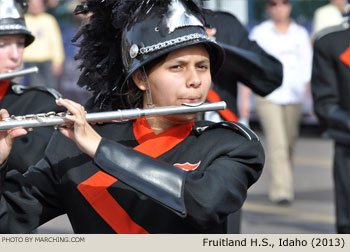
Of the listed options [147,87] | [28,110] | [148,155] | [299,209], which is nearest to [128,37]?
[147,87]

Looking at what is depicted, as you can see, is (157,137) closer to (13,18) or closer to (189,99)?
(189,99)

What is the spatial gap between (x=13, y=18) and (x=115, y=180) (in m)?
1.55

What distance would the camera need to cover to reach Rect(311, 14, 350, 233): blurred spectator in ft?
15.6

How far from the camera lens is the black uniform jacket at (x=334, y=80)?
4816 mm

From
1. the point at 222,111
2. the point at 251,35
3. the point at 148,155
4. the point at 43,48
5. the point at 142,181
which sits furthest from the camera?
the point at 43,48

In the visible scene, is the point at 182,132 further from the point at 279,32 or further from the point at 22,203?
the point at 279,32

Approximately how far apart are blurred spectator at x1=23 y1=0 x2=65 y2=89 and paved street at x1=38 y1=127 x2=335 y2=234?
3404 mm

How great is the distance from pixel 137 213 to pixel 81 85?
72cm

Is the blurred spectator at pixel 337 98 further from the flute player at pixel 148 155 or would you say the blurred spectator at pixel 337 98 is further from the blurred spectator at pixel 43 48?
the blurred spectator at pixel 43 48

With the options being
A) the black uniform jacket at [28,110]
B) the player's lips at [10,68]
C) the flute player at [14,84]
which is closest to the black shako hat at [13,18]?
the flute player at [14,84]

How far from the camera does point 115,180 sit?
268cm

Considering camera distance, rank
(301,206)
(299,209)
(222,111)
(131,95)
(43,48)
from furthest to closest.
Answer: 1. (43,48)
2. (301,206)
3. (299,209)
4. (222,111)
5. (131,95)

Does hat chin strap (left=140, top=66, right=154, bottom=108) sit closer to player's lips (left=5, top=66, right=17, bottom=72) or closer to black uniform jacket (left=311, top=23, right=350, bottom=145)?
player's lips (left=5, top=66, right=17, bottom=72)

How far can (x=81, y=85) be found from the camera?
314 cm
